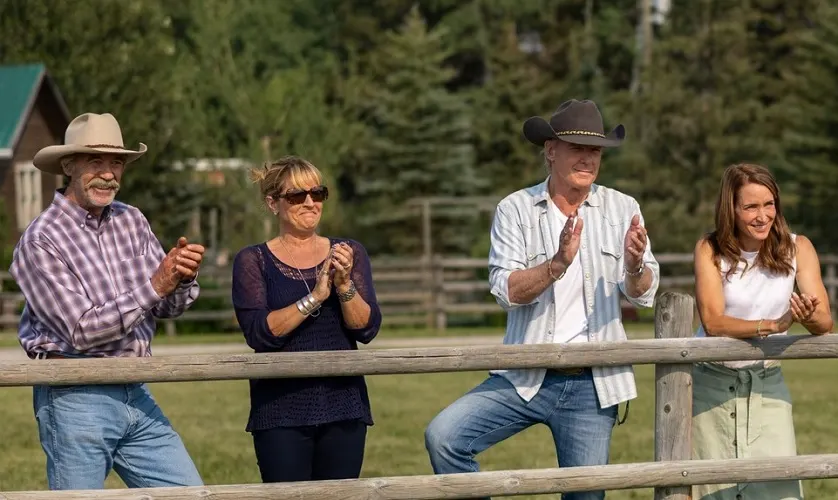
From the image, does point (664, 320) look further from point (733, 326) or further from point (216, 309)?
point (216, 309)

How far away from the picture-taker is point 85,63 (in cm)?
3450

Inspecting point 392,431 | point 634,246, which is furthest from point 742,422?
point 392,431

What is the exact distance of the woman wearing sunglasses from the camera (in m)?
6.07

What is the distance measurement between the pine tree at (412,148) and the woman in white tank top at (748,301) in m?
37.8

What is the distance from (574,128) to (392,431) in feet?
24.2

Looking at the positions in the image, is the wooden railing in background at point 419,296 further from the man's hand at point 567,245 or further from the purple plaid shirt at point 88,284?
the man's hand at point 567,245

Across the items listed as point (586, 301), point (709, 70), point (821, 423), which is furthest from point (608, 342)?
point (709, 70)

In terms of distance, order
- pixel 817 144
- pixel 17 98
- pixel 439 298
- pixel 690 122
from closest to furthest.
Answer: pixel 439 298
pixel 17 98
pixel 817 144
pixel 690 122

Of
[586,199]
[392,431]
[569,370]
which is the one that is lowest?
[392,431]

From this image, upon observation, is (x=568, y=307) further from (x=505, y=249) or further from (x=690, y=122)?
(x=690, y=122)

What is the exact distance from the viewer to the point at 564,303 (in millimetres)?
6332

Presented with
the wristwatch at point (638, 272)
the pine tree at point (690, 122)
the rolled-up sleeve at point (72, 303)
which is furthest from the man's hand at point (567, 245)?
the pine tree at point (690, 122)

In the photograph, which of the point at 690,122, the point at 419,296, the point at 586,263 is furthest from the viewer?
the point at 690,122

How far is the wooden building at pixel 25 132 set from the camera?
32.7 m
